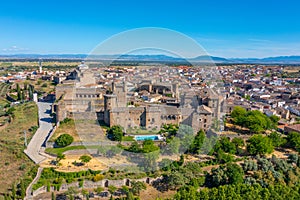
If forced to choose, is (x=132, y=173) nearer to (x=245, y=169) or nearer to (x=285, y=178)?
(x=245, y=169)

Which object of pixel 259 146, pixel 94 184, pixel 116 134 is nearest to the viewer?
pixel 94 184

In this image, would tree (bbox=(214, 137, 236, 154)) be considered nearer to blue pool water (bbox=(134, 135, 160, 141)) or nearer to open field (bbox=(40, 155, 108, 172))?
blue pool water (bbox=(134, 135, 160, 141))

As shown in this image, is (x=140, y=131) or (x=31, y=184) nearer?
(x=31, y=184)

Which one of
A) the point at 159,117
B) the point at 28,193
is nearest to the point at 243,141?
the point at 159,117

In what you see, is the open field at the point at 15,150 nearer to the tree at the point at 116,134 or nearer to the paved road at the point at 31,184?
the paved road at the point at 31,184

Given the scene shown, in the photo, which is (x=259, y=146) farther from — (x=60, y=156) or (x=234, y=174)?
(x=60, y=156)

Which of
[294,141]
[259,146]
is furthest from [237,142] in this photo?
[294,141]

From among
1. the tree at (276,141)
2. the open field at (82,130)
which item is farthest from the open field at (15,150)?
the tree at (276,141)
